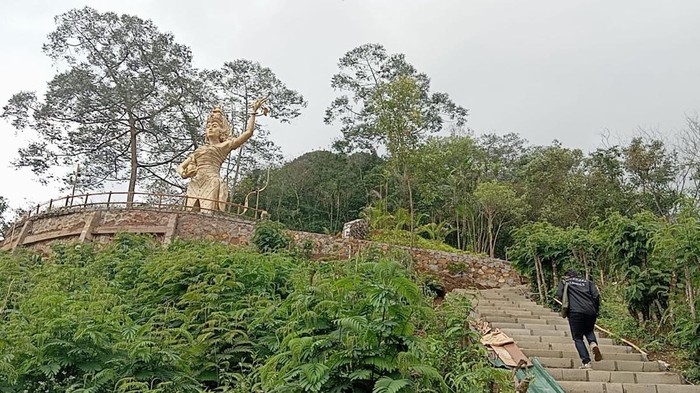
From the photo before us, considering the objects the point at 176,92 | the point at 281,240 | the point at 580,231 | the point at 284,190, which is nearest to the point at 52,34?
the point at 176,92

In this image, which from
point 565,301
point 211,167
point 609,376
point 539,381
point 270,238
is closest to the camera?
point 539,381

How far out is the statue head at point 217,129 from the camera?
18219 mm

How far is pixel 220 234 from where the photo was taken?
1588cm

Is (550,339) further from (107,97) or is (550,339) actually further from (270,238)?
(107,97)

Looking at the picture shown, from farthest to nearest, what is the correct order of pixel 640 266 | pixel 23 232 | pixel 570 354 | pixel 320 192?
1. pixel 320 192
2. pixel 23 232
3. pixel 640 266
4. pixel 570 354

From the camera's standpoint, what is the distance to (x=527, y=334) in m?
7.71

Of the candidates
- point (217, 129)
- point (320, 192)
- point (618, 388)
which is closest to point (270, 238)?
point (217, 129)

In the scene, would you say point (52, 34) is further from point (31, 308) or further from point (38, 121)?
point (31, 308)

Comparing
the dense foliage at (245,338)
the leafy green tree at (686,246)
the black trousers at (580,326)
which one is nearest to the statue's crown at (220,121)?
the dense foliage at (245,338)

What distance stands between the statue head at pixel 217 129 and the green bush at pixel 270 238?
6.16 meters

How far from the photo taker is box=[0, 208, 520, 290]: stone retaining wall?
15.1 m

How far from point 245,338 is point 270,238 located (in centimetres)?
784

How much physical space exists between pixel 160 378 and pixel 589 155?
70.1 feet

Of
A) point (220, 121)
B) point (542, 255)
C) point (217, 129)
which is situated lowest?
point (542, 255)
